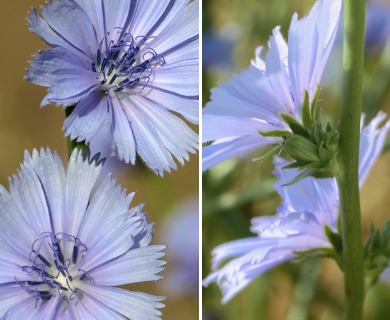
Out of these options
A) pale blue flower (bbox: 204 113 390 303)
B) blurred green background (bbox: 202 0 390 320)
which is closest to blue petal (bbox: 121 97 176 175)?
pale blue flower (bbox: 204 113 390 303)

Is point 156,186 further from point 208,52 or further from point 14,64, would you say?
point 208,52

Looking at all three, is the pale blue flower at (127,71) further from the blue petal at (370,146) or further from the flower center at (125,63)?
the blue petal at (370,146)

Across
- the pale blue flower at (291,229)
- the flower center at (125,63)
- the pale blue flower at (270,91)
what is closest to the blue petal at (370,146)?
the pale blue flower at (291,229)

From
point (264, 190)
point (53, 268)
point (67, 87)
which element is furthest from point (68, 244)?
point (264, 190)

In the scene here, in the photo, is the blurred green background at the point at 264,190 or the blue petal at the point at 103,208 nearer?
the blue petal at the point at 103,208

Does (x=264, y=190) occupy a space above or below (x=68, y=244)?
above

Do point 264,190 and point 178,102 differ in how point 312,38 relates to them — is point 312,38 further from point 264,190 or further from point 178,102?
point 264,190
